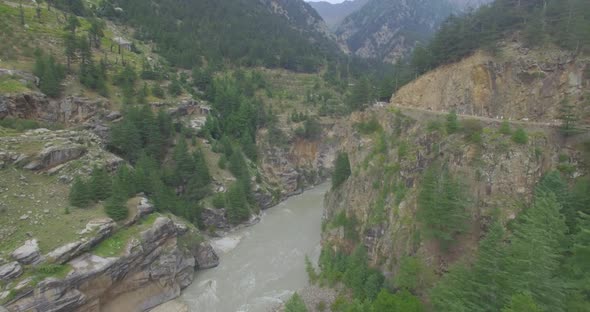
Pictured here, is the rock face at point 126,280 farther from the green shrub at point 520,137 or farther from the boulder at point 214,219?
the green shrub at point 520,137

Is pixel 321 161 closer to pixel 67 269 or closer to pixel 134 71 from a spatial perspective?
pixel 134 71

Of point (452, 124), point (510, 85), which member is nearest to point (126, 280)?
point (452, 124)

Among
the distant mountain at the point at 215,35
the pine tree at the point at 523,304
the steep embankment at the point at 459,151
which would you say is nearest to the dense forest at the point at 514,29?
the steep embankment at the point at 459,151

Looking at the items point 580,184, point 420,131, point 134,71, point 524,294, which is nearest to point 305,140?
A: point 134,71

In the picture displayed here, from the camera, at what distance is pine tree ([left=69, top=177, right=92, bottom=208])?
34938 millimetres

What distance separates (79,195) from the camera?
115ft

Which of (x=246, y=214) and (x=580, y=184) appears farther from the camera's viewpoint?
(x=246, y=214)

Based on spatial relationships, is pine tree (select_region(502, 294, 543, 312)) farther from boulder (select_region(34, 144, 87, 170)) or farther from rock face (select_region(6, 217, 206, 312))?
boulder (select_region(34, 144, 87, 170))

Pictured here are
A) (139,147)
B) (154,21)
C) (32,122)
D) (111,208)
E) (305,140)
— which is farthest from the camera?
(154,21)

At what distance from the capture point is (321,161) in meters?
81.7

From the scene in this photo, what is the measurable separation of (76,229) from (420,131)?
34.8 meters

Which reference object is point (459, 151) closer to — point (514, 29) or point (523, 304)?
point (523, 304)

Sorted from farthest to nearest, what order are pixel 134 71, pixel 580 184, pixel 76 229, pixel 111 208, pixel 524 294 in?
pixel 134 71
pixel 111 208
pixel 76 229
pixel 580 184
pixel 524 294

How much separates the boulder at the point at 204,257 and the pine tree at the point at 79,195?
44.1ft
